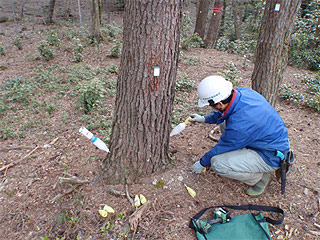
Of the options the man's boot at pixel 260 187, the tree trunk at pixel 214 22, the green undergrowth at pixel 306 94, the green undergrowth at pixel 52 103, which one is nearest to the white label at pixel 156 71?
the green undergrowth at pixel 52 103

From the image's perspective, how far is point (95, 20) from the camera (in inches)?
311

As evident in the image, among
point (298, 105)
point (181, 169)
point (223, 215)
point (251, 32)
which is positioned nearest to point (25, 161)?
point (181, 169)

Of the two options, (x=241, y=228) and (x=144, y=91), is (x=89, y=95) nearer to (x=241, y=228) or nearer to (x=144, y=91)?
(x=144, y=91)

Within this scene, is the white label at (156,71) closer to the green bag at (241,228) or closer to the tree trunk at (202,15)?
the green bag at (241,228)

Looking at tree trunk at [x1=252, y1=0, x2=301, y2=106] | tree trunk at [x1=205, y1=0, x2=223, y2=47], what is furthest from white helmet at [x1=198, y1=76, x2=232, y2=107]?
tree trunk at [x1=205, y1=0, x2=223, y2=47]

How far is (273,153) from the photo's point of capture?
2.62 metres

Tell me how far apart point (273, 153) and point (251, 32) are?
12.5 meters

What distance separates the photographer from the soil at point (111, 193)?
237cm

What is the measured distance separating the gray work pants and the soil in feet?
0.63

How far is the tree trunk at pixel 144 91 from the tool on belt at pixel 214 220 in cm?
77

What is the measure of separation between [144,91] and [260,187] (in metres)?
1.82

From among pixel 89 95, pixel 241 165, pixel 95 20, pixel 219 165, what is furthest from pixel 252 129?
pixel 95 20

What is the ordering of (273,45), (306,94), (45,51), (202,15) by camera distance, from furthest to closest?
(202,15)
(45,51)
(306,94)
(273,45)

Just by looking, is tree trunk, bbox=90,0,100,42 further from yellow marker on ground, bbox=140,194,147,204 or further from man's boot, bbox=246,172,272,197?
man's boot, bbox=246,172,272,197
